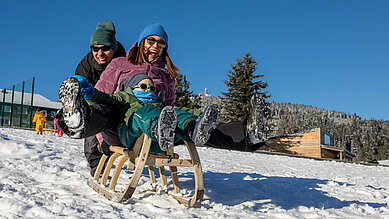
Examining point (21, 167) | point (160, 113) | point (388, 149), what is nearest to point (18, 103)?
point (21, 167)

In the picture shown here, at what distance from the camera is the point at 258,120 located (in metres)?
2.45

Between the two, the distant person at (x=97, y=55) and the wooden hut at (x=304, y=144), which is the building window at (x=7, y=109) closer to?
the wooden hut at (x=304, y=144)

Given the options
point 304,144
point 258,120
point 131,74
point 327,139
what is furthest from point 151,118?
point 327,139

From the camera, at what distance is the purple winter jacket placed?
3.12 meters

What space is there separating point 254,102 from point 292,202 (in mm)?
1468

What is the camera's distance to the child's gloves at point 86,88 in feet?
7.27

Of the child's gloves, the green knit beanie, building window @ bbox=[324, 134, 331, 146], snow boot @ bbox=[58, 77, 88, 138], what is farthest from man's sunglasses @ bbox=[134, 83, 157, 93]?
building window @ bbox=[324, 134, 331, 146]

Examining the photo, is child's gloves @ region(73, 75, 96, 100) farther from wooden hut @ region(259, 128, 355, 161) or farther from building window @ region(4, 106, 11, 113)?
building window @ region(4, 106, 11, 113)

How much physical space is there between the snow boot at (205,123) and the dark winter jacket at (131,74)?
0.95 m

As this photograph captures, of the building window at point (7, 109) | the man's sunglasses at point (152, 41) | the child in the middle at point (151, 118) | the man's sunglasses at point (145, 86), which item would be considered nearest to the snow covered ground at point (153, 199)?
the child in the middle at point (151, 118)

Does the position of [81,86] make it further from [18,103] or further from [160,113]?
[18,103]

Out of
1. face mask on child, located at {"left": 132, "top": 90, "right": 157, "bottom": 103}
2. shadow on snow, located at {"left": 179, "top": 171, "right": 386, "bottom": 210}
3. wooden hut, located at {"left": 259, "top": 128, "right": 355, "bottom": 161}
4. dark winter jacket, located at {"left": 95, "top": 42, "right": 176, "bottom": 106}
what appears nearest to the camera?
face mask on child, located at {"left": 132, "top": 90, "right": 157, "bottom": 103}

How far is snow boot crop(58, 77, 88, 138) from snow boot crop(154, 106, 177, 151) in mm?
539

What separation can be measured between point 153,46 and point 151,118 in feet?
4.19
